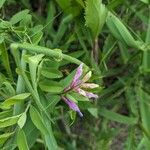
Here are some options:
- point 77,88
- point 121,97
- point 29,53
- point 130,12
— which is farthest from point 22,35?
point 121,97

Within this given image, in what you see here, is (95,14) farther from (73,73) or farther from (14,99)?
(14,99)

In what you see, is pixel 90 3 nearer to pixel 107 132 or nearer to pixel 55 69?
pixel 55 69

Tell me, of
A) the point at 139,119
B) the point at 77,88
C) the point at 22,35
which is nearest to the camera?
the point at 77,88

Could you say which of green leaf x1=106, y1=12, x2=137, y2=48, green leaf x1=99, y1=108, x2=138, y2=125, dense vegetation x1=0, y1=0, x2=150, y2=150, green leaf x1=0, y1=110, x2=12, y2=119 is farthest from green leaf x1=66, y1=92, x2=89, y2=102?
green leaf x1=99, y1=108, x2=138, y2=125

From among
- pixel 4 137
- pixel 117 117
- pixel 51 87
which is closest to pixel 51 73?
pixel 51 87

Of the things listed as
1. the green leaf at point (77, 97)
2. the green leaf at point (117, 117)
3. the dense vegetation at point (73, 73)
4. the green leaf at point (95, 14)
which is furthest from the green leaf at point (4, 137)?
the green leaf at point (117, 117)

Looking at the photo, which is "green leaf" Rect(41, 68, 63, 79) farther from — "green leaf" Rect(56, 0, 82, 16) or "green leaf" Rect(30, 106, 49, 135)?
"green leaf" Rect(56, 0, 82, 16)

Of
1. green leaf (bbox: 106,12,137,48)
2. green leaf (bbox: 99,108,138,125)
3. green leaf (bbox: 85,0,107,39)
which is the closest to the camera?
green leaf (bbox: 85,0,107,39)
